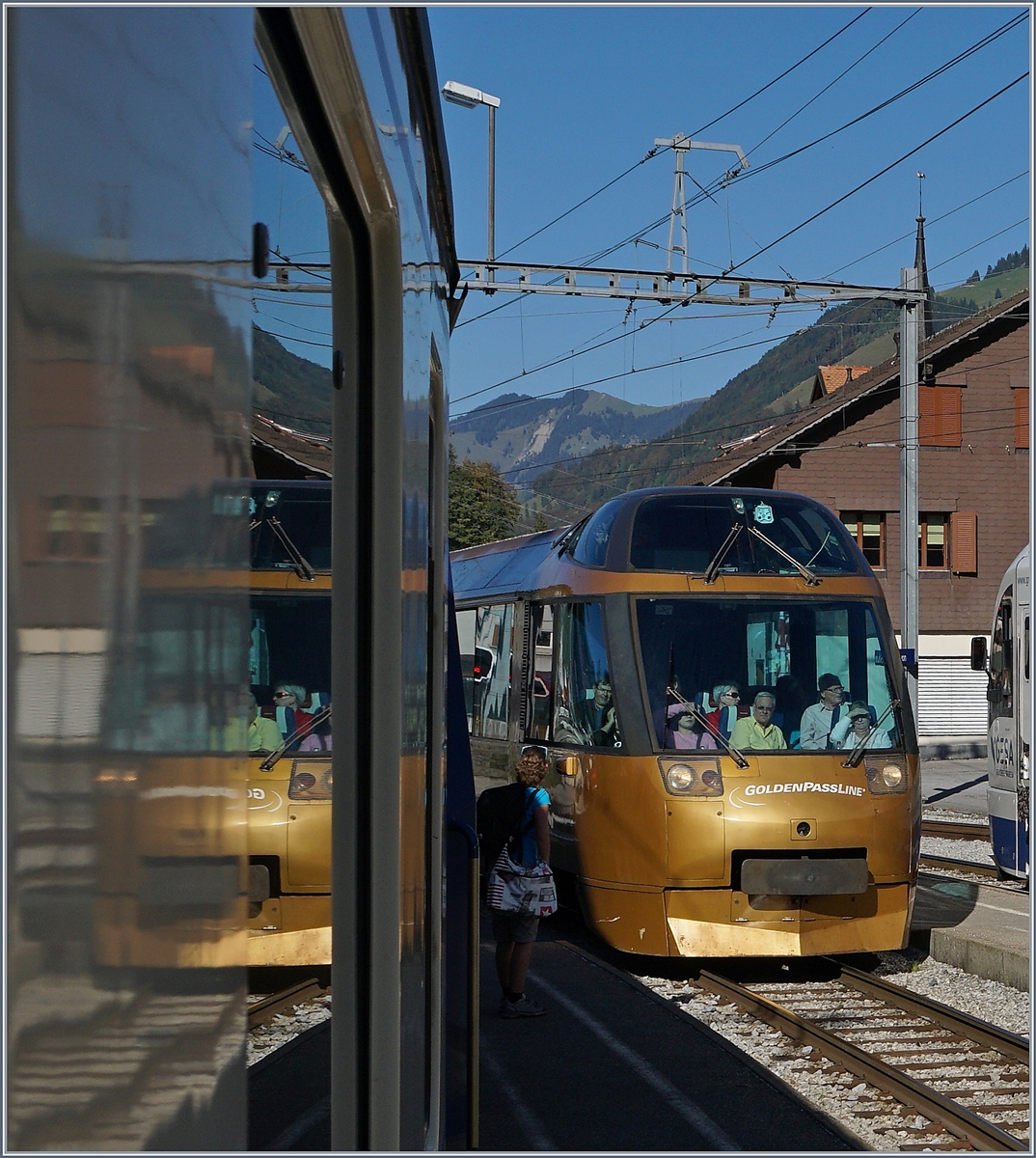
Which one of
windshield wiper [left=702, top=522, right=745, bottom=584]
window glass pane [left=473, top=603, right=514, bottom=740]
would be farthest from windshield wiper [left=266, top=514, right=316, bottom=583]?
window glass pane [left=473, top=603, right=514, bottom=740]

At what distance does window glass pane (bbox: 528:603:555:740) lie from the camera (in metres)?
9.86

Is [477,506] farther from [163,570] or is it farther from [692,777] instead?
[163,570]

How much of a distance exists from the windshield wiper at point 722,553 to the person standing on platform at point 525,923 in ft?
6.82

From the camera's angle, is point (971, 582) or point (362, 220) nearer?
point (362, 220)

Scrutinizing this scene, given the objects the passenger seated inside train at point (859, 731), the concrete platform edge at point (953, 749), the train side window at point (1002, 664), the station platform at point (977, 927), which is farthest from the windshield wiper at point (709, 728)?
the concrete platform edge at point (953, 749)

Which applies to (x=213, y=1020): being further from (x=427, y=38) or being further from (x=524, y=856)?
(x=524, y=856)

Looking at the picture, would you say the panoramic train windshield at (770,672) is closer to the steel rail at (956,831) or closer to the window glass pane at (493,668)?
the window glass pane at (493,668)

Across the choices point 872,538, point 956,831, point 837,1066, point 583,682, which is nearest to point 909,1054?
point 837,1066

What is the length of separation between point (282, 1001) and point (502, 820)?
6.40 m

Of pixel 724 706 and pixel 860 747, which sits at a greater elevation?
pixel 724 706

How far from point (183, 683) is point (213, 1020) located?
21 cm

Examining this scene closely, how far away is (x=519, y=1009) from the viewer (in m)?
7.52

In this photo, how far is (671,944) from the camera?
829 centimetres

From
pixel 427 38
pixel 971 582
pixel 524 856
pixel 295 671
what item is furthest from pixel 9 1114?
pixel 971 582
